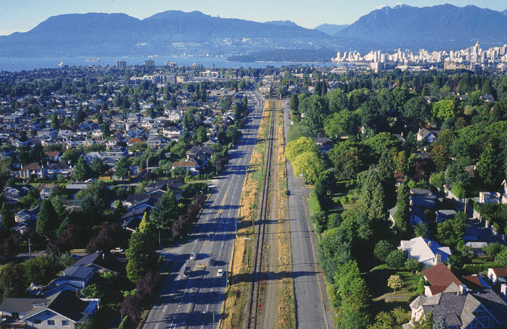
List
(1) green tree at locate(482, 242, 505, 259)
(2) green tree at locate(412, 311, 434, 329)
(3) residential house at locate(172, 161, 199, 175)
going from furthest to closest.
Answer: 1. (3) residential house at locate(172, 161, 199, 175)
2. (1) green tree at locate(482, 242, 505, 259)
3. (2) green tree at locate(412, 311, 434, 329)

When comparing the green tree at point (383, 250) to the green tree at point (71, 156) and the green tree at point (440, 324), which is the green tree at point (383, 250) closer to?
the green tree at point (440, 324)

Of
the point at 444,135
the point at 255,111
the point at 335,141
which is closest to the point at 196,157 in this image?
the point at 335,141

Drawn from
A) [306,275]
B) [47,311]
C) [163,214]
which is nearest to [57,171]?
[163,214]

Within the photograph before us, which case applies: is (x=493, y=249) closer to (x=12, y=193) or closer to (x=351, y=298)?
(x=351, y=298)

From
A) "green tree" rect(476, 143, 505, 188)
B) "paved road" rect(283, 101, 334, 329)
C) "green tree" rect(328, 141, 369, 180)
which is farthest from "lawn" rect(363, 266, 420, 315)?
"green tree" rect(476, 143, 505, 188)

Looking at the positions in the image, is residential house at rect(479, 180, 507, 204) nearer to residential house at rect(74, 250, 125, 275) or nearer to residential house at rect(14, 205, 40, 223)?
residential house at rect(74, 250, 125, 275)

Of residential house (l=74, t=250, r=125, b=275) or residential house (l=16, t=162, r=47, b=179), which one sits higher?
residential house (l=16, t=162, r=47, b=179)

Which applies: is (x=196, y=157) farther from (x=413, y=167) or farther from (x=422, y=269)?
(x=422, y=269)
